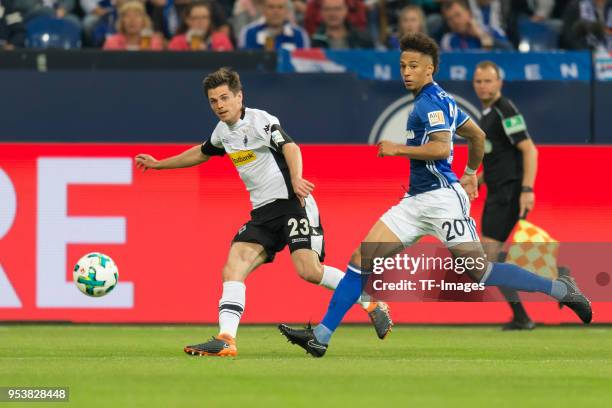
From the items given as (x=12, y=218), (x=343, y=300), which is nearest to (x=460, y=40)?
(x=12, y=218)

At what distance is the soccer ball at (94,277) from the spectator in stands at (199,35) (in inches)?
190

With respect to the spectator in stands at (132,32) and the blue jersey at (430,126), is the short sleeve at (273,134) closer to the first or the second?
the blue jersey at (430,126)

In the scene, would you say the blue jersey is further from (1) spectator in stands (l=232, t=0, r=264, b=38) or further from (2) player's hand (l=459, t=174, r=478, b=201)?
(1) spectator in stands (l=232, t=0, r=264, b=38)

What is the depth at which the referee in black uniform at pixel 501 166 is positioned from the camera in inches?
508

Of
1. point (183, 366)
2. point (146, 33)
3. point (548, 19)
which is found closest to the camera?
point (183, 366)

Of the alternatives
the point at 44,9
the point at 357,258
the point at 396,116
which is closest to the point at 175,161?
the point at 357,258

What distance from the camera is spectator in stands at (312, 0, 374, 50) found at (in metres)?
16.3

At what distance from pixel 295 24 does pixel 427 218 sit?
7334 mm

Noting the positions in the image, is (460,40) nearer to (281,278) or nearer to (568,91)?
(568,91)

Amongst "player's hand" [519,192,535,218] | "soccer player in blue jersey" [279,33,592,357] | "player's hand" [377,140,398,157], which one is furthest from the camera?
"player's hand" [519,192,535,218]

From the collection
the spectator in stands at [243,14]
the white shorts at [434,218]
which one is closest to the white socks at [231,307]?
the white shorts at [434,218]

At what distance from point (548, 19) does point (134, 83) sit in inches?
231

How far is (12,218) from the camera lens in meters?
13.2

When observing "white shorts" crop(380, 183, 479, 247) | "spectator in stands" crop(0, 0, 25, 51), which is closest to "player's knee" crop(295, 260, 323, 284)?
"white shorts" crop(380, 183, 479, 247)
